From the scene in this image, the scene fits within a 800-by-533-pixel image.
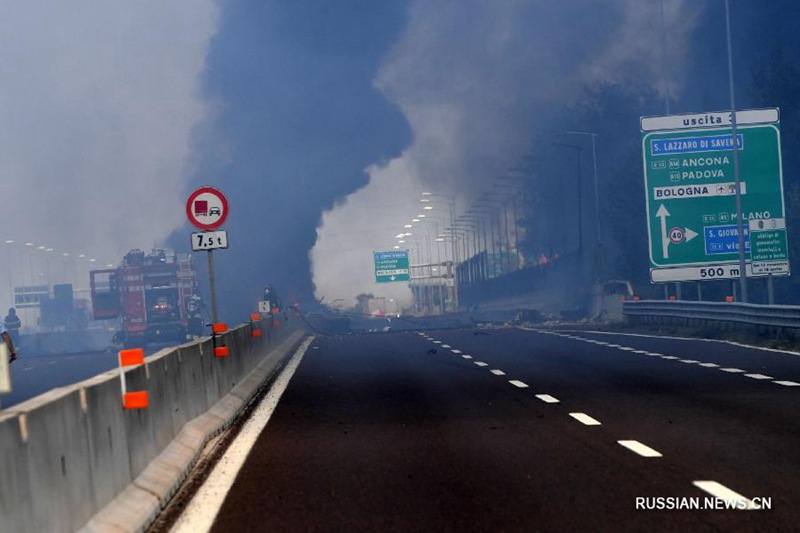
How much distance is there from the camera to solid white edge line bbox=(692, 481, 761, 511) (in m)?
8.31

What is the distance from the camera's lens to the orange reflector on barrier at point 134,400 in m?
9.40

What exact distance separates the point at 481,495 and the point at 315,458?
2.74 metres

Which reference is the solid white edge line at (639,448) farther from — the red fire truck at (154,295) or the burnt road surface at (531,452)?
the red fire truck at (154,295)

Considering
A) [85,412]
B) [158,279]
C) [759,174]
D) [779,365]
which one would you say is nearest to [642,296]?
[158,279]

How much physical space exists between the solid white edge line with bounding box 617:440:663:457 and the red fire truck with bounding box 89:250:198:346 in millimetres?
46614

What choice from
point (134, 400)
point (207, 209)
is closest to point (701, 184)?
point (207, 209)

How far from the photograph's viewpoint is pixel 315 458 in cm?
1158

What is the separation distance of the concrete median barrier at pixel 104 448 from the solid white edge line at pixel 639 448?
3613 millimetres

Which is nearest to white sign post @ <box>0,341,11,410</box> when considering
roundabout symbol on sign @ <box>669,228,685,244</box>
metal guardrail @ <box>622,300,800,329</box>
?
metal guardrail @ <box>622,300,800,329</box>

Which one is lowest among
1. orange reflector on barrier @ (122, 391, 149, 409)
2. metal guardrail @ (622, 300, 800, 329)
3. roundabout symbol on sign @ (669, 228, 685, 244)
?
metal guardrail @ (622, 300, 800, 329)

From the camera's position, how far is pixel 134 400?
9.54m

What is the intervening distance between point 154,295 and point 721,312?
29.5 m

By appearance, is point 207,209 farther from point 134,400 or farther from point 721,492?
point 721,492

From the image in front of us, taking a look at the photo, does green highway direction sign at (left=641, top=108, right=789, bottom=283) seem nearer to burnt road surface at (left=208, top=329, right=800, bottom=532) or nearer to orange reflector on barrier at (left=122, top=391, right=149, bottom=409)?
burnt road surface at (left=208, top=329, right=800, bottom=532)
